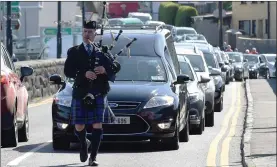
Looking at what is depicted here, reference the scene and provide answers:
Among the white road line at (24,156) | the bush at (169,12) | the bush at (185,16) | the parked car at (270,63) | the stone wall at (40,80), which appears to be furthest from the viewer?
the bush at (169,12)

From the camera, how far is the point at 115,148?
1542 cm

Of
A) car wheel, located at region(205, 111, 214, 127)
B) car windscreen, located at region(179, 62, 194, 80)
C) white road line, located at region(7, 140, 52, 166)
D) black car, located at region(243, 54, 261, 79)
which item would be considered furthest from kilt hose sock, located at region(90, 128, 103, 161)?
black car, located at region(243, 54, 261, 79)

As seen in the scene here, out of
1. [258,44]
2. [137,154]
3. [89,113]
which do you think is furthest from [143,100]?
[258,44]

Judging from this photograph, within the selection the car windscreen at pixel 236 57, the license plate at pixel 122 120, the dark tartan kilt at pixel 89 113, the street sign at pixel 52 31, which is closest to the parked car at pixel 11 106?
the dark tartan kilt at pixel 89 113

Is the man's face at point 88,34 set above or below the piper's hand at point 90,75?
above

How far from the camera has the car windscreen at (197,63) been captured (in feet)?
74.6

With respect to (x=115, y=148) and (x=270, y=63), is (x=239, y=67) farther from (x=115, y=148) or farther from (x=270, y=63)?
(x=115, y=148)

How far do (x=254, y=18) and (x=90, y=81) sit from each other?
71819mm

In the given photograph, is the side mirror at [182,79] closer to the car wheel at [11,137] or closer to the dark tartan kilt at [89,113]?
the car wheel at [11,137]

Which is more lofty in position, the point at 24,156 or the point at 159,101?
the point at 159,101

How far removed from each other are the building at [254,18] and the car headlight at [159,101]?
65.0 m

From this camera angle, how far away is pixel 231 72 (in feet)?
153

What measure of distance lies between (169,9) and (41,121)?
201ft

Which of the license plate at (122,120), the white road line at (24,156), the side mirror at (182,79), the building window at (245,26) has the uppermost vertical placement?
the side mirror at (182,79)
